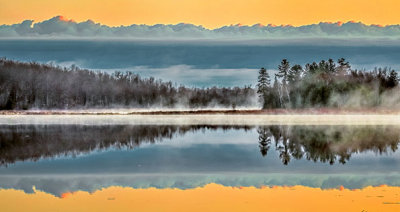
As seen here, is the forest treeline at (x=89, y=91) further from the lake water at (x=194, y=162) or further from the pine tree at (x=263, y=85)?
the lake water at (x=194, y=162)

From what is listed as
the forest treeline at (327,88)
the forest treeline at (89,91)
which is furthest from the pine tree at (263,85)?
the forest treeline at (89,91)

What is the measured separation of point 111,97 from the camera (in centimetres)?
15150

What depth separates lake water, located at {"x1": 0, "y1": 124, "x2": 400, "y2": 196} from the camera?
1526cm

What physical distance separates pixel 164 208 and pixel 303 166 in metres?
7.12

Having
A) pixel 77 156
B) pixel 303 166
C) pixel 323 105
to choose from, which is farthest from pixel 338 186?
pixel 323 105

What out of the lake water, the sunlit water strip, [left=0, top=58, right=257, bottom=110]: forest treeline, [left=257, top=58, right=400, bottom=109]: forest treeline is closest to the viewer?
the lake water

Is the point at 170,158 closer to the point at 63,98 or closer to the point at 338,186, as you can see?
the point at 338,186


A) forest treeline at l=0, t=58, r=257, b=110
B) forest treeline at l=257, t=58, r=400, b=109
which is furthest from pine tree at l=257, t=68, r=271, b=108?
forest treeline at l=0, t=58, r=257, b=110

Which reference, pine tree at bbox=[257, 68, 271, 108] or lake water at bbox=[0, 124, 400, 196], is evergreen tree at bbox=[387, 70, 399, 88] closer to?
pine tree at bbox=[257, 68, 271, 108]

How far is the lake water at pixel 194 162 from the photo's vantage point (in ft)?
50.1

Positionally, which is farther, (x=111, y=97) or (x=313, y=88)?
(x=111, y=97)

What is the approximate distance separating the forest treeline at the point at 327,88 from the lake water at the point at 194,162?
196ft

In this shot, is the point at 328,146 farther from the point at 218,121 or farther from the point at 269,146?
the point at 218,121

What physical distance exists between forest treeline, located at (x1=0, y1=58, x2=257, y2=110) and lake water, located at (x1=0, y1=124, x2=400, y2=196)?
10830cm
